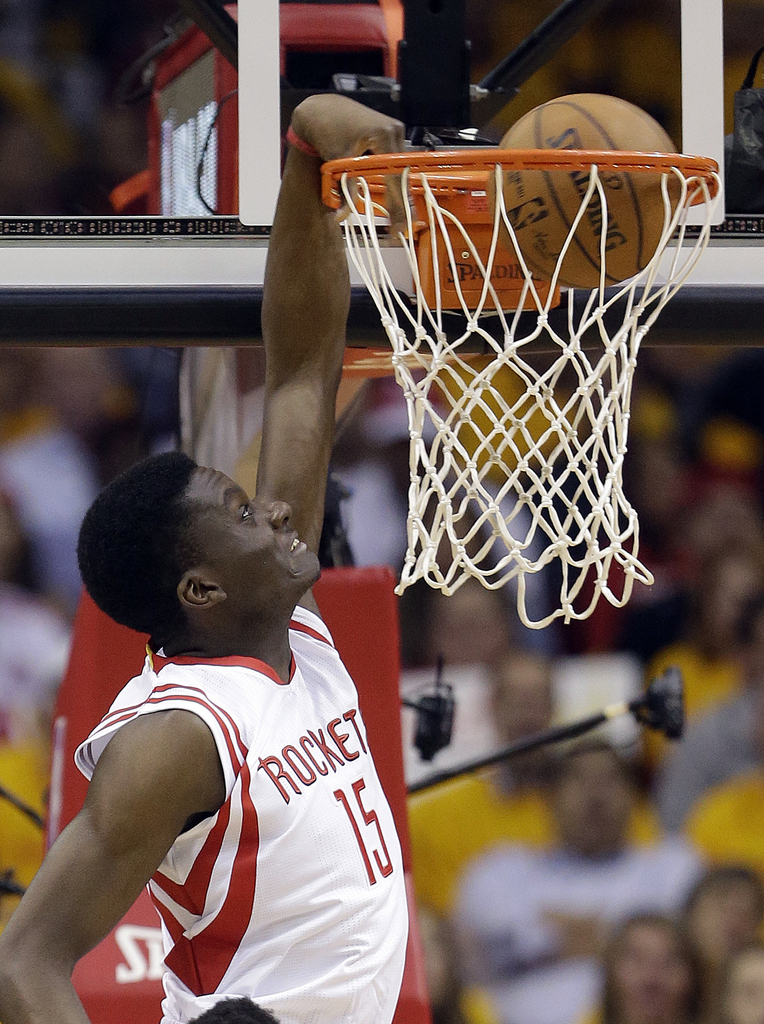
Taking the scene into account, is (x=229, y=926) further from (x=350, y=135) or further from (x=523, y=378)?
(x=350, y=135)

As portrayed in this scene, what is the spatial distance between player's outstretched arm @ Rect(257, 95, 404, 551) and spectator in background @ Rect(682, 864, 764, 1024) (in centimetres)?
266

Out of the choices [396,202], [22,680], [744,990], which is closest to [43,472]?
[22,680]

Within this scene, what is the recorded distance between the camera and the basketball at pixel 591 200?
1.87 m

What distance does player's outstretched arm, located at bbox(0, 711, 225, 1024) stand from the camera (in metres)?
1.39

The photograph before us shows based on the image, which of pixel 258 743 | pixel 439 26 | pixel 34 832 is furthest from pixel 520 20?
pixel 258 743

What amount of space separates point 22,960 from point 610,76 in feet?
12.8

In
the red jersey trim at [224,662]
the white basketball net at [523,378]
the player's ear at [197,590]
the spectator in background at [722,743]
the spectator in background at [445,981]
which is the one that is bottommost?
the spectator in background at [445,981]

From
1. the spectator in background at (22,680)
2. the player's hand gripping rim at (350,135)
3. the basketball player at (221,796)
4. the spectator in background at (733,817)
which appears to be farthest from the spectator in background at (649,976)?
the player's hand gripping rim at (350,135)

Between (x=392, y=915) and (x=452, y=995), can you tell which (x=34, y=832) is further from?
(x=392, y=915)

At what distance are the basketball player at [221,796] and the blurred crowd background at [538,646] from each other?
206 cm

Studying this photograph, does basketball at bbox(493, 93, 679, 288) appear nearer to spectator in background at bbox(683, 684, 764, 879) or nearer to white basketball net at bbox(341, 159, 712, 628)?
white basketball net at bbox(341, 159, 712, 628)

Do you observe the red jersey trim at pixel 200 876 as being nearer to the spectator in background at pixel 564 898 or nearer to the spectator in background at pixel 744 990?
the spectator in background at pixel 564 898

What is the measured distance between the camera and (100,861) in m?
1.44

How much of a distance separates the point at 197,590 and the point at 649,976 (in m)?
2.91
